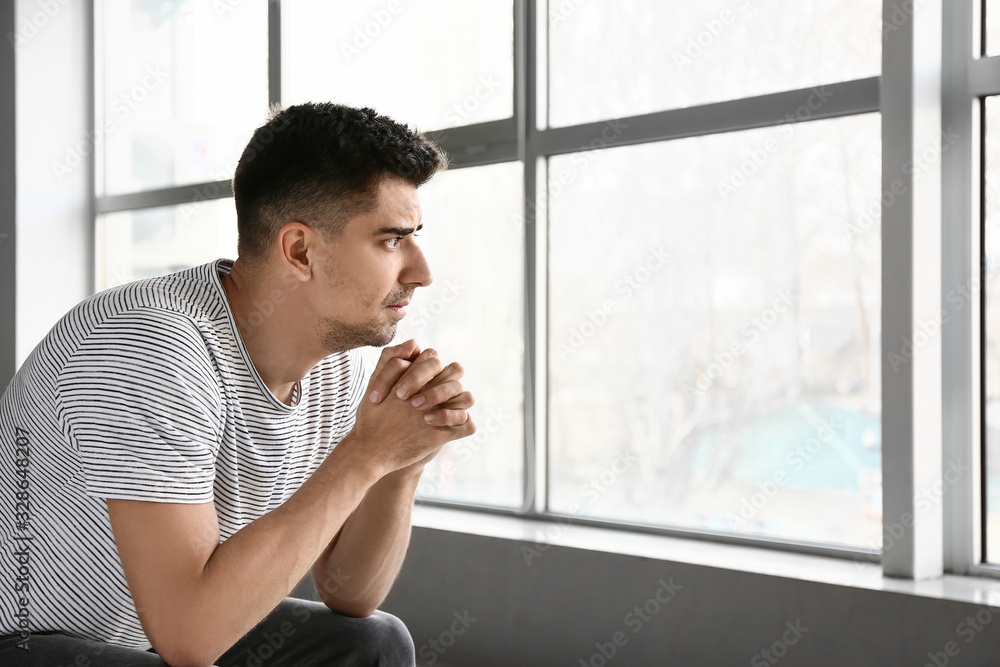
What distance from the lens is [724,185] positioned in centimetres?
225

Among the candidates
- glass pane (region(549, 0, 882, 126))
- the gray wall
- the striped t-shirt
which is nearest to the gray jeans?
the striped t-shirt

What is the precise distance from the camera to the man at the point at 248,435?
117cm

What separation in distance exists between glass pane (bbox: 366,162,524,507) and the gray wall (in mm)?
302

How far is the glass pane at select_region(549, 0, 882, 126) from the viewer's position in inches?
82.1

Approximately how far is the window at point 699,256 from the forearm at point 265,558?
118 cm

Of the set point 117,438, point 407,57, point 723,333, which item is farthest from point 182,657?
point 407,57

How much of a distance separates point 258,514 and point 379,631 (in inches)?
10.5

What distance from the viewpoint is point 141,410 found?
3.90 feet

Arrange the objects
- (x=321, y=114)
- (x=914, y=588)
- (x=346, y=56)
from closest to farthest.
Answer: (x=321, y=114)
(x=914, y=588)
(x=346, y=56)

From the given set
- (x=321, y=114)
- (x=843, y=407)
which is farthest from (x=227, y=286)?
(x=843, y=407)

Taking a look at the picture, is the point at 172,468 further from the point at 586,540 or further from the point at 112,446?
the point at 586,540

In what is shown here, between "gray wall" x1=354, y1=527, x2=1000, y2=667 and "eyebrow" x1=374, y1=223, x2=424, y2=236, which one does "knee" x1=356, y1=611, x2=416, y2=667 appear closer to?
"eyebrow" x1=374, y1=223, x2=424, y2=236

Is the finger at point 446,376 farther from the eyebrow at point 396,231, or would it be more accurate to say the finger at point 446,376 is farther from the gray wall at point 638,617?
the gray wall at point 638,617

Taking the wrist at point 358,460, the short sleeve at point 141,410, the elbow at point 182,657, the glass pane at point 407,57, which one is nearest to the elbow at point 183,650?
the elbow at point 182,657
